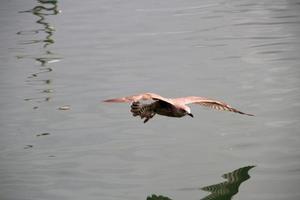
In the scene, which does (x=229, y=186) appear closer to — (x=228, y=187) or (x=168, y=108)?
(x=228, y=187)

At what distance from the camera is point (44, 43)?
2112 cm

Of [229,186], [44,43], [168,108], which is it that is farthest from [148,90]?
[44,43]

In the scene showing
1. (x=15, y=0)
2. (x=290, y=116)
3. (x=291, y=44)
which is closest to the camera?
(x=290, y=116)

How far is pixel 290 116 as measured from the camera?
42.7ft

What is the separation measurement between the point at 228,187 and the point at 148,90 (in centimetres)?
521

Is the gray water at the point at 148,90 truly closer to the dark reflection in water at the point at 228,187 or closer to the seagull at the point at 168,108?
the dark reflection in water at the point at 228,187

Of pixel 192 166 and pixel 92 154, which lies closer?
pixel 192 166

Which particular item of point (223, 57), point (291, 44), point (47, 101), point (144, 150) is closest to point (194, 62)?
point (223, 57)

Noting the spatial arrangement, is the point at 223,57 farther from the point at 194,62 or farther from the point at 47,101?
the point at 47,101

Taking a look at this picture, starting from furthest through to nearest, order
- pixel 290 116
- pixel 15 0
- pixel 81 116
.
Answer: pixel 15 0, pixel 81 116, pixel 290 116

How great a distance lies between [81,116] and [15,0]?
698 inches

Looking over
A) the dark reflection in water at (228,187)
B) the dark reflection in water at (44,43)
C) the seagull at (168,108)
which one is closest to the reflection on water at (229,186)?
the dark reflection in water at (228,187)

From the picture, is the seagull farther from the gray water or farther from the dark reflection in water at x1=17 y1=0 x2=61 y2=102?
the dark reflection in water at x1=17 y1=0 x2=61 y2=102

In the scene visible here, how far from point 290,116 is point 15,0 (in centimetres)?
2002
